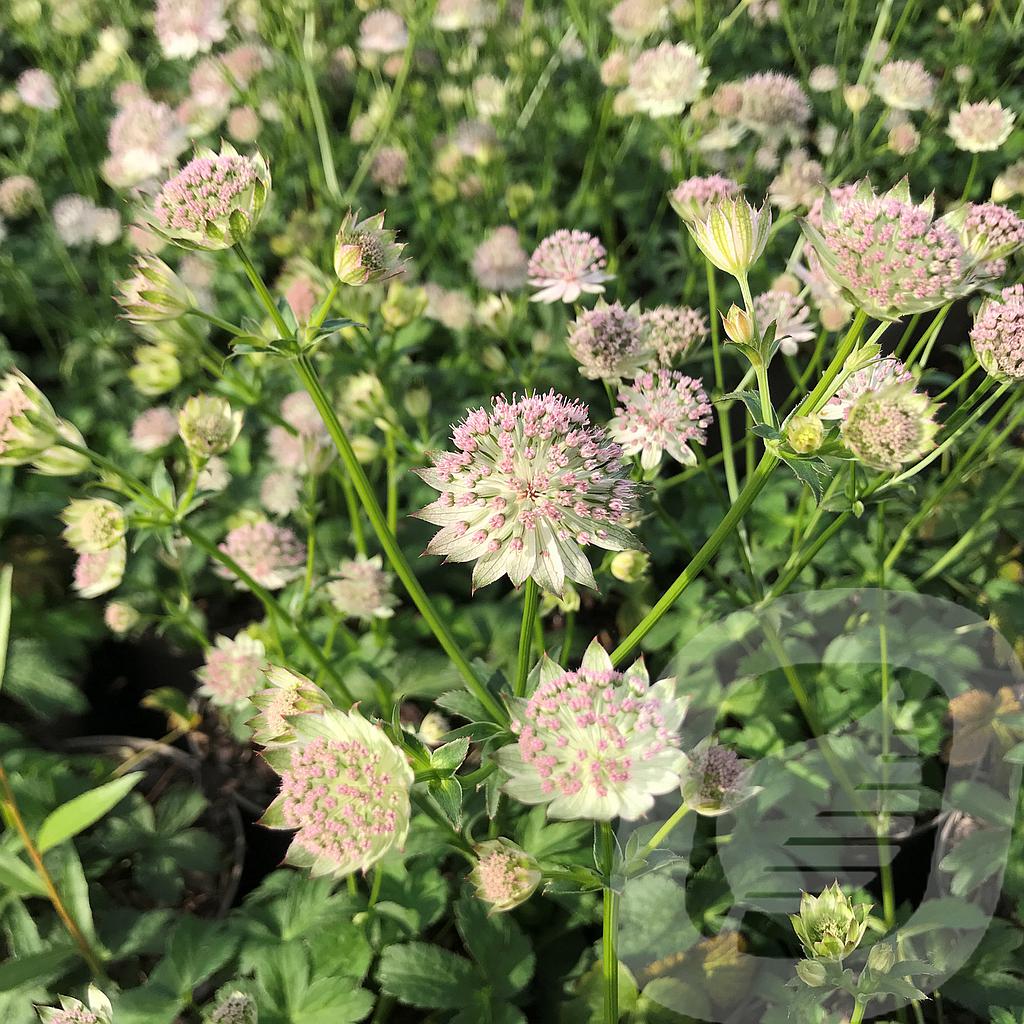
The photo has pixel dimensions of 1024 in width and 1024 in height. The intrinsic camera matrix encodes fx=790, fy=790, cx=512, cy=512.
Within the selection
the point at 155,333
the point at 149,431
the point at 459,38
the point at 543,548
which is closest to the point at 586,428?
the point at 543,548

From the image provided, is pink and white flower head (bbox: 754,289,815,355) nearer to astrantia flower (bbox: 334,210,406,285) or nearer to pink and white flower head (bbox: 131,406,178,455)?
astrantia flower (bbox: 334,210,406,285)

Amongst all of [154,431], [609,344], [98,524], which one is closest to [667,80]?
[609,344]

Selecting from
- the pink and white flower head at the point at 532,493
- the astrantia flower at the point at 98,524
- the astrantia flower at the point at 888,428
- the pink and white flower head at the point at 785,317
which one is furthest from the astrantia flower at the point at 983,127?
the astrantia flower at the point at 98,524

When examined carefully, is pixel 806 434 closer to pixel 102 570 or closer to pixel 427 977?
pixel 427 977

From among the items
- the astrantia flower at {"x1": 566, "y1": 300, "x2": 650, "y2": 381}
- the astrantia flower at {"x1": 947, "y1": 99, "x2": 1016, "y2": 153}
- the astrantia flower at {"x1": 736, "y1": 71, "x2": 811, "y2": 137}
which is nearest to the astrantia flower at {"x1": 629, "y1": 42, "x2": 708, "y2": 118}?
the astrantia flower at {"x1": 736, "y1": 71, "x2": 811, "y2": 137}
